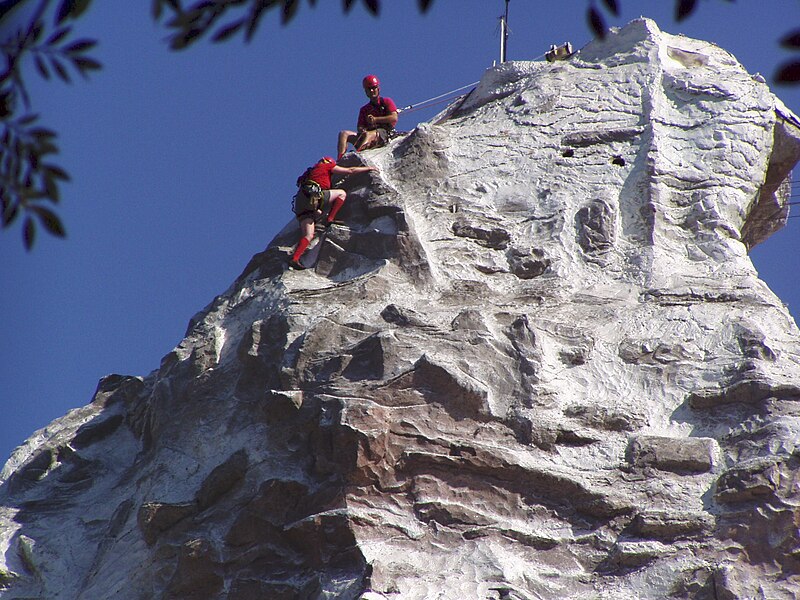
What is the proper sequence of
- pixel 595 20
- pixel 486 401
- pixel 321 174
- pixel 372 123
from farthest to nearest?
1. pixel 372 123
2. pixel 321 174
3. pixel 486 401
4. pixel 595 20

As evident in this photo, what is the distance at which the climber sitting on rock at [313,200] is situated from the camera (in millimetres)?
12425

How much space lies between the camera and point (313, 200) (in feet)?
41.0

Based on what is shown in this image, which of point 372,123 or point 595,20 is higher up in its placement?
point 372,123

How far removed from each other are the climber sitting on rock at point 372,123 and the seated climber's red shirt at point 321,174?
107 centimetres

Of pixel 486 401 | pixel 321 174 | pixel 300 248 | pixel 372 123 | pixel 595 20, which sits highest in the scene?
pixel 372 123

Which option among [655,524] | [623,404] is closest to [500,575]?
[655,524]

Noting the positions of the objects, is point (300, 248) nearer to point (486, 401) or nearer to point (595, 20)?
point (486, 401)

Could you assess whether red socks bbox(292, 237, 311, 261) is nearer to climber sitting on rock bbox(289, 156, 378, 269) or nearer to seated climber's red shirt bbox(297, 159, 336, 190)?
climber sitting on rock bbox(289, 156, 378, 269)

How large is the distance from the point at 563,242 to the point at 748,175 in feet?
6.88

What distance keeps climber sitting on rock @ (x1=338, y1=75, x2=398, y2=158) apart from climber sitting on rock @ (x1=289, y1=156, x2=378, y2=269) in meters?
1.24

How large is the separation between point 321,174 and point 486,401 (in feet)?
10.6

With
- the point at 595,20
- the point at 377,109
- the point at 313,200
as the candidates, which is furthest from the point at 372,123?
the point at 595,20

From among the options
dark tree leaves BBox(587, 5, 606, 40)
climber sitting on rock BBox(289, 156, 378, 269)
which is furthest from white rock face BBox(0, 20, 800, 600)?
dark tree leaves BBox(587, 5, 606, 40)

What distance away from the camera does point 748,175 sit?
13.2m
